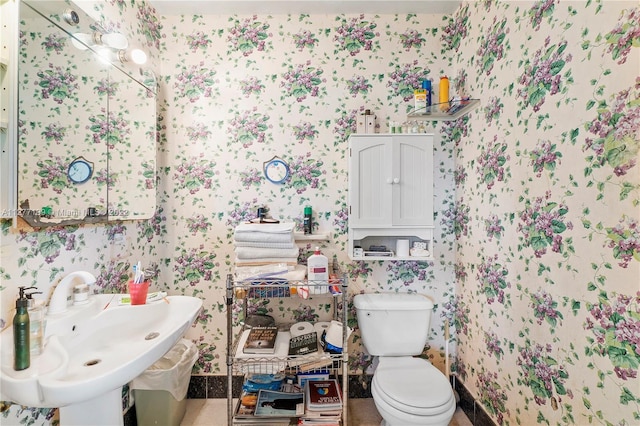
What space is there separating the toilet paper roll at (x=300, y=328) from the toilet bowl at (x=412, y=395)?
476mm

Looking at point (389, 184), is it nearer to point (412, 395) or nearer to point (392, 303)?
point (392, 303)

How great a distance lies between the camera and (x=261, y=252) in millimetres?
1721

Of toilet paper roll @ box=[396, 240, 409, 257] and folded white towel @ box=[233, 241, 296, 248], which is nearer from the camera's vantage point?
folded white towel @ box=[233, 241, 296, 248]

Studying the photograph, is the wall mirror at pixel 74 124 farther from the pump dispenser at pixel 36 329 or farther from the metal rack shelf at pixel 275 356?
the metal rack shelf at pixel 275 356

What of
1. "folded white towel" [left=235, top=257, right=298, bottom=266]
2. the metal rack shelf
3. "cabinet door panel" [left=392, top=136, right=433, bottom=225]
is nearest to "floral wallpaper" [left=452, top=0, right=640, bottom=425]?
"cabinet door panel" [left=392, top=136, right=433, bottom=225]

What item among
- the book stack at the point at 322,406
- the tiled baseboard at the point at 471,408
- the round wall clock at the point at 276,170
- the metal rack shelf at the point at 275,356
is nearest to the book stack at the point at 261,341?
the metal rack shelf at the point at 275,356

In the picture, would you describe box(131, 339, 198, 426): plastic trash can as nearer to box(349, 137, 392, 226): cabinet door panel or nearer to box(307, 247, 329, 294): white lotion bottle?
box(307, 247, 329, 294): white lotion bottle

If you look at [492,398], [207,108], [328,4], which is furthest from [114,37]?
[492,398]

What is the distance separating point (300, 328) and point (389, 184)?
1072 millimetres

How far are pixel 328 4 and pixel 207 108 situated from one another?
1053 mm

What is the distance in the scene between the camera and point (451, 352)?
210 cm

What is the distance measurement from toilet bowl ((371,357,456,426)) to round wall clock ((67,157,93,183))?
1.77m

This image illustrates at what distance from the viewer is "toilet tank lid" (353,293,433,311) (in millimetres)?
1863

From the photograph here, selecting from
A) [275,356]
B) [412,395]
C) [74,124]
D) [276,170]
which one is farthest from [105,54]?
[412,395]
